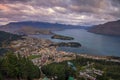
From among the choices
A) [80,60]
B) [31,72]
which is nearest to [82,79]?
[31,72]

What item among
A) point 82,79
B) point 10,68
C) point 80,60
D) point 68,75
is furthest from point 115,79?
point 10,68

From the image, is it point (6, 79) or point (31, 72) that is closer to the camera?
point (6, 79)

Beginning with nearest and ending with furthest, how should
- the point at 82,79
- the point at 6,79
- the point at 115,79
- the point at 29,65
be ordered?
the point at 6,79
the point at 29,65
the point at 82,79
the point at 115,79

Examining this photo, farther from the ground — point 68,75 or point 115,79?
point 68,75

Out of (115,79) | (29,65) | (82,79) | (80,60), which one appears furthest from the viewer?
(80,60)

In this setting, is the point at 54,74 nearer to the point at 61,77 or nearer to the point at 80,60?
the point at 61,77

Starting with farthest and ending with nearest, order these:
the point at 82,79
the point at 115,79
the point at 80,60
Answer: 1. the point at 80,60
2. the point at 115,79
3. the point at 82,79

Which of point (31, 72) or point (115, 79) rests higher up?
point (31, 72)

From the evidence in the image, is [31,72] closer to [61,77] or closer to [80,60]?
[61,77]

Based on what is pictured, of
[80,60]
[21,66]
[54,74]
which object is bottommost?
[80,60]
